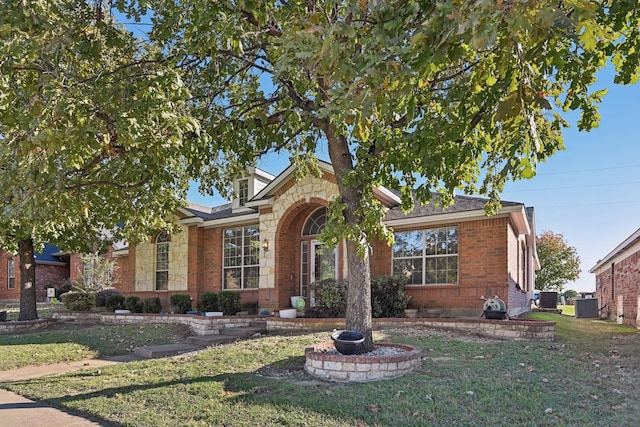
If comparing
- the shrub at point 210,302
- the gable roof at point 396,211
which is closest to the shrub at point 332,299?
the gable roof at point 396,211

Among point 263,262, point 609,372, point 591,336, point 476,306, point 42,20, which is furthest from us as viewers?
point 263,262

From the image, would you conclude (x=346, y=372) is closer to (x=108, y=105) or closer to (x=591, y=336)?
(x=108, y=105)

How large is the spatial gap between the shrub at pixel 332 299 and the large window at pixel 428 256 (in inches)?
86.8

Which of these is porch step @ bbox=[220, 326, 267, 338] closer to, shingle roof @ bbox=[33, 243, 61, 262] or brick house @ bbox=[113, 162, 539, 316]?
brick house @ bbox=[113, 162, 539, 316]

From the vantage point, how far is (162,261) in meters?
21.5

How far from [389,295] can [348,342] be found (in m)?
6.63

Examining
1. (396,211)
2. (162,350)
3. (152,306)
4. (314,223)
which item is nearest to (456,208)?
(396,211)

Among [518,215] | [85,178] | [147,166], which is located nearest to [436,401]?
[147,166]

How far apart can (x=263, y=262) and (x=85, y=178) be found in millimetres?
9147

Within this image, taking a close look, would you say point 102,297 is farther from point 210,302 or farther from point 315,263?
point 315,263

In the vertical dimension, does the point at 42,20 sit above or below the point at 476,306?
above

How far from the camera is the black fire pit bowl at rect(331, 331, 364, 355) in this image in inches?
314

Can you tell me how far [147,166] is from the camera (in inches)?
338

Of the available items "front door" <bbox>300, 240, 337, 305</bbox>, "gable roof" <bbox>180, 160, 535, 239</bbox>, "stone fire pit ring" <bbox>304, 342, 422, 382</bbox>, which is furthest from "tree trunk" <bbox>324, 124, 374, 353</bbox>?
"front door" <bbox>300, 240, 337, 305</bbox>
